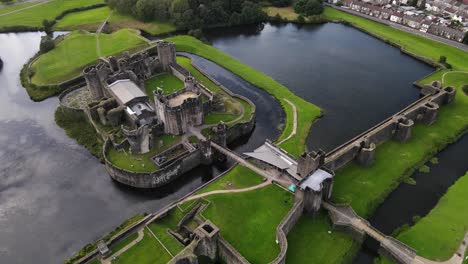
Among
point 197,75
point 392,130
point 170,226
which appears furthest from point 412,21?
point 170,226

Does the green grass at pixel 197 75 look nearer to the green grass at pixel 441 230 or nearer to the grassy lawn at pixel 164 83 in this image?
the grassy lawn at pixel 164 83

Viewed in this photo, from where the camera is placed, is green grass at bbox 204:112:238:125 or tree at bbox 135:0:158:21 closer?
A: green grass at bbox 204:112:238:125

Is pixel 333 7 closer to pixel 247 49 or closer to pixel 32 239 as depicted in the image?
pixel 247 49

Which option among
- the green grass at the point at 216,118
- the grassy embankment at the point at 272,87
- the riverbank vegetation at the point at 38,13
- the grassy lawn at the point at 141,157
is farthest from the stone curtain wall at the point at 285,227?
the riverbank vegetation at the point at 38,13

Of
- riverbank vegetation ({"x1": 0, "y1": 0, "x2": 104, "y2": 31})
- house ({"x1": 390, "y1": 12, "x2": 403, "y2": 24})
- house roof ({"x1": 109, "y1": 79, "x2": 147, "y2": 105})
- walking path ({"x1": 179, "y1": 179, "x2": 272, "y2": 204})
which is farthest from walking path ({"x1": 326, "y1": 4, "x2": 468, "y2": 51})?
riverbank vegetation ({"x1": 0, "y1": 0, "x2": 104, "y2": 31})

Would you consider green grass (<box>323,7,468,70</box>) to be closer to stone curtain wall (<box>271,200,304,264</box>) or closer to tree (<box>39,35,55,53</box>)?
stone curtain wall (<box>271,200,304,264</box>)

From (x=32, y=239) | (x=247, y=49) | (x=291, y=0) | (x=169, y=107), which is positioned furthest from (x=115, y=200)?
(x=291, y=0)
